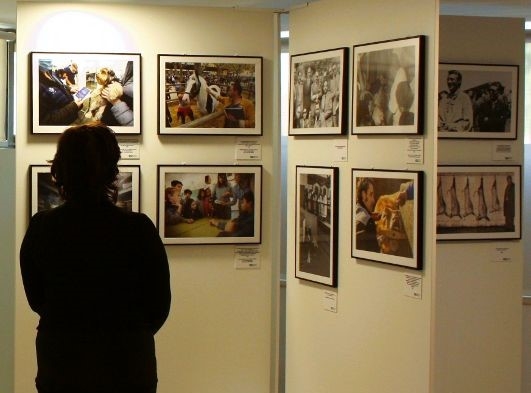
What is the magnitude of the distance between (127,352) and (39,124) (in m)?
2.24

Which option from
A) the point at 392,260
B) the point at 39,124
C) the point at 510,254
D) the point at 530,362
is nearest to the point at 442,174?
the point at 510,254

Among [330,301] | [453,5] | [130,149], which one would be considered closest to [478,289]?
[330,301]

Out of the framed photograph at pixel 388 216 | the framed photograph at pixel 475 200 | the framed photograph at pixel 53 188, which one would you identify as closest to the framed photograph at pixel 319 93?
the framed photograph at pixel 388 216

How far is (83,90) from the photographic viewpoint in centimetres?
507

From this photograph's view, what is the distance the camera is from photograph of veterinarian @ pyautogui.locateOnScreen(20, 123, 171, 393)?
319cm

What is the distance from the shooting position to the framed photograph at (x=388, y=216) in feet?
13.8

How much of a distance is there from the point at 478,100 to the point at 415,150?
132cm

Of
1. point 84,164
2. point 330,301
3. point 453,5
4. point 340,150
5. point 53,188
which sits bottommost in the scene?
point 330,301

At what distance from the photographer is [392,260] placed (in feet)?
14.3

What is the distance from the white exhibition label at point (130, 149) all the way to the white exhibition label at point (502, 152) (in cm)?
222

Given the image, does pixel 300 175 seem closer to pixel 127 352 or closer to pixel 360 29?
pixel 360 29

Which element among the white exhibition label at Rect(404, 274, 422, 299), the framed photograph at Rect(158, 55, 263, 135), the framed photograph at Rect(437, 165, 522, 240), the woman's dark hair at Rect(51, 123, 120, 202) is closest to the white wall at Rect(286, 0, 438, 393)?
the white exhibition label at Rect(404, 274, 422, 299)

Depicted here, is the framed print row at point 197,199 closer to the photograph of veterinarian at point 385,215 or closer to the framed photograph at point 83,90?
the framed photograph at point 83,90

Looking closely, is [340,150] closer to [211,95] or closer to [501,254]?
[211,95]
